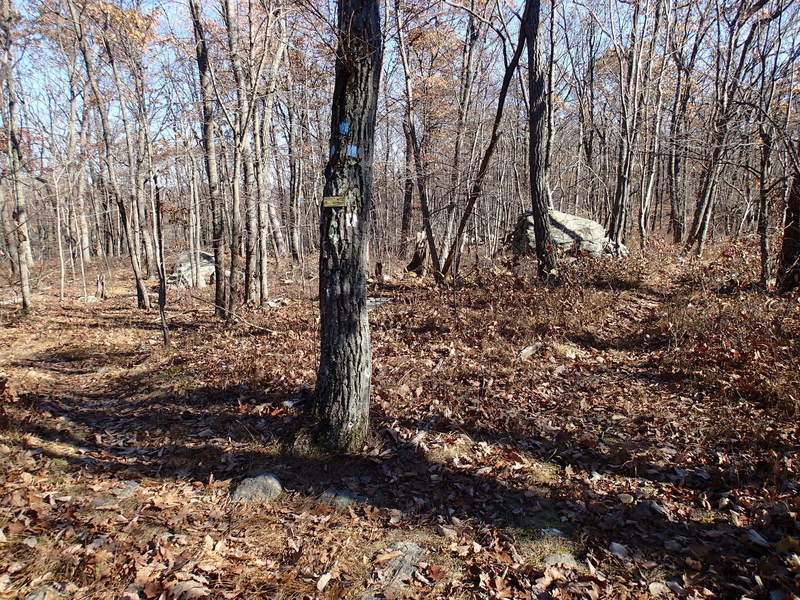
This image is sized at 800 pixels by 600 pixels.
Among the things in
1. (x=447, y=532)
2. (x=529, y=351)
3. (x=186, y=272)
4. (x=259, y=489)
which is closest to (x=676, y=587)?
(x=447, y=532)

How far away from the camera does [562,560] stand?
3.29 metres

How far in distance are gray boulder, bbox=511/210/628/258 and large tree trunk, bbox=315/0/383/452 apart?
8.15 meters

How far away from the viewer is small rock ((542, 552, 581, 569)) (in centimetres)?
325

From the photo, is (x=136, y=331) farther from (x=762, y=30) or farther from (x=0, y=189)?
(x=762, y=30)

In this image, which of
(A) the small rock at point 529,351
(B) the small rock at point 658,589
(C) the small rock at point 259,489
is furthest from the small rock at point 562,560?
(A) the small rock at point 529,351

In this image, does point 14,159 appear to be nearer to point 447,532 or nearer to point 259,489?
point 259,489

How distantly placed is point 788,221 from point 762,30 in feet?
28.4

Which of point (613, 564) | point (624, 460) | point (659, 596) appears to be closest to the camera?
point (659, 596)

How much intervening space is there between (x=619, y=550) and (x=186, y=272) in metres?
23.2

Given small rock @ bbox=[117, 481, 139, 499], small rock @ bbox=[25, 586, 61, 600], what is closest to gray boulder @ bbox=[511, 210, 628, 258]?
small rock @ bbox=[117, 481, 139, 499]

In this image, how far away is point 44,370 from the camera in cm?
821

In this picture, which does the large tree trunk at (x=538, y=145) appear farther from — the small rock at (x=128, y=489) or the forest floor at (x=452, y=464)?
the small rock at (x=128, y=489)

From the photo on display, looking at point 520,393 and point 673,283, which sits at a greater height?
point 673,283

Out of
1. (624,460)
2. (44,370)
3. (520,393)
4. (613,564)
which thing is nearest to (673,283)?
(520,393)
